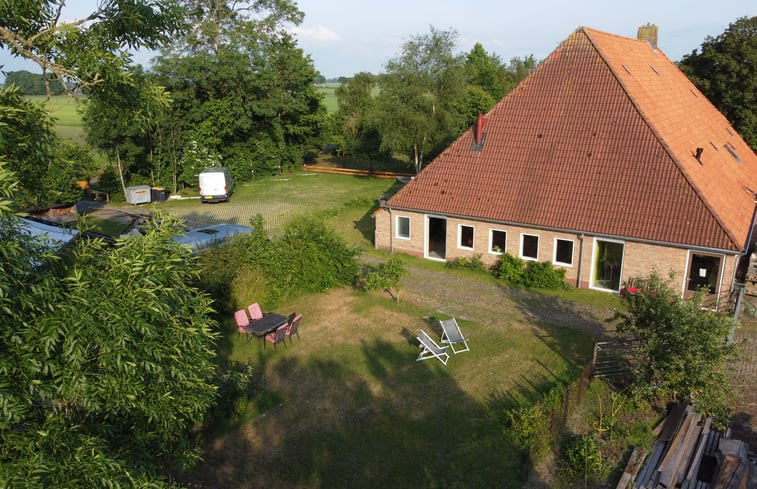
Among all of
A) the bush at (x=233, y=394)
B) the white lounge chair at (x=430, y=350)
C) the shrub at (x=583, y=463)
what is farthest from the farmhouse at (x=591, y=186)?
the bush at (x=233, y=394)

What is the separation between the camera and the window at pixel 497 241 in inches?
865

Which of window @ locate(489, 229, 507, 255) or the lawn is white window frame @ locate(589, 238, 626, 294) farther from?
the lawn

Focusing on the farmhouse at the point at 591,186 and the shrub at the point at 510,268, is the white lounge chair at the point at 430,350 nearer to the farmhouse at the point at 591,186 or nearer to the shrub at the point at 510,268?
the shrub at the point at 510,268

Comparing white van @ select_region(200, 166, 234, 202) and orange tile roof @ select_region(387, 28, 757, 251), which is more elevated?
orange tile roof @ select_region(387, 28, 757, 251)

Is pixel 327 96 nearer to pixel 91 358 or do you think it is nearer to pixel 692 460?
pixel 692 460

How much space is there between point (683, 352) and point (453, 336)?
19.7 ft

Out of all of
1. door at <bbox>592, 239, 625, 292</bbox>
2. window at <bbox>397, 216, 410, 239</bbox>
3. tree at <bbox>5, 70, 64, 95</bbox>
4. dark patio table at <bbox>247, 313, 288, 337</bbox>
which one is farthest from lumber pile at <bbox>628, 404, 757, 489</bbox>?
window at <bbox>397, 216, 410, 239</bbox>

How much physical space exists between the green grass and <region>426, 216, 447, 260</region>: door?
548 centimetres

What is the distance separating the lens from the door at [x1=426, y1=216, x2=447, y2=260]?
24.2 meters

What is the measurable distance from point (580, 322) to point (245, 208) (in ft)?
75.7

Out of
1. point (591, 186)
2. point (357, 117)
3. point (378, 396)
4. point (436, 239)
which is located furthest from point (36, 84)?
point (357, 117)

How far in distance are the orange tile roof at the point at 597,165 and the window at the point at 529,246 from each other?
809 mm

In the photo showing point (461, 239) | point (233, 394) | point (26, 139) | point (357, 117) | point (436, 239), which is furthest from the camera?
point (357, 117)

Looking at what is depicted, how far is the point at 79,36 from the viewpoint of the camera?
9680mm
